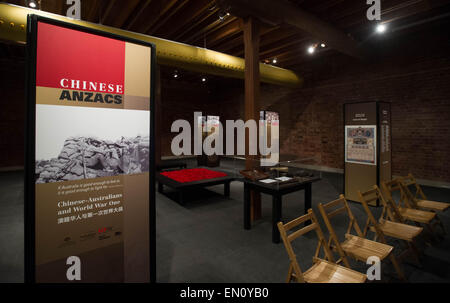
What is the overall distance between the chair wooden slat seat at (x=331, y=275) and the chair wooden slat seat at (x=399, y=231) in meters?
1.04

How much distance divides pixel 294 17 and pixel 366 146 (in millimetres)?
3029

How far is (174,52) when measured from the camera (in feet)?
17.3

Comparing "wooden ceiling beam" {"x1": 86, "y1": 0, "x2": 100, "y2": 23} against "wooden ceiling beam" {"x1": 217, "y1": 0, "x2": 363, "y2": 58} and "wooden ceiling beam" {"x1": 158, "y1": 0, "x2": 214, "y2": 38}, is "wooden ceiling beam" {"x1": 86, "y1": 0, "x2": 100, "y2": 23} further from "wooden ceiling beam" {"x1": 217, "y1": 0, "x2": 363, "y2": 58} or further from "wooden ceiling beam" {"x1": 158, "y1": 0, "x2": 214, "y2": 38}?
"wooden ceiling beam" {"x1": 217, "y1": 0, "x2": 363, "y2": 58}

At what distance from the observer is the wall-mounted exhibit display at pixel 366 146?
4.73 meters

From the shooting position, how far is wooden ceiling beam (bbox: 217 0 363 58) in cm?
385

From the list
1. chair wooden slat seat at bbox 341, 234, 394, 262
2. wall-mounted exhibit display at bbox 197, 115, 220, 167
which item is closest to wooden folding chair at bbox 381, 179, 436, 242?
chair wooden slat seat at bbox 341, 234, 394, 262

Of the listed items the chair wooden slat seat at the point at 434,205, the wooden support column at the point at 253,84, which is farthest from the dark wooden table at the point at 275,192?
the chair wooden slat seat at the point at 434,205

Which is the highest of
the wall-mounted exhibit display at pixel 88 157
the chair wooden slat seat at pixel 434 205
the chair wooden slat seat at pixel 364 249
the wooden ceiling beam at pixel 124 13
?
the wooden ceiling beam at pixel 124 13

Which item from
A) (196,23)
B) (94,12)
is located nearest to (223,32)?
(196,23)

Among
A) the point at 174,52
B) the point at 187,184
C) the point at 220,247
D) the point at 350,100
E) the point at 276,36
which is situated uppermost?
the point at 276,36

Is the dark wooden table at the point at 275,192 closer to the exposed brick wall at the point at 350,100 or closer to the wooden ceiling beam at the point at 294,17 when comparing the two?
the wooden ceiling beam at the point at 294,17

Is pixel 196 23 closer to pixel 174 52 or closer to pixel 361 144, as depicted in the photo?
pixel 174 52

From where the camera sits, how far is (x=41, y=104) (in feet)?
4.39

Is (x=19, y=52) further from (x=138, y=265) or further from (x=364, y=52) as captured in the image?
(x=364, y=52)
